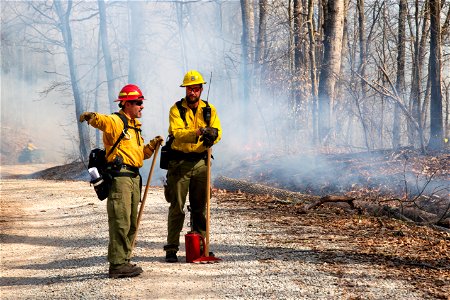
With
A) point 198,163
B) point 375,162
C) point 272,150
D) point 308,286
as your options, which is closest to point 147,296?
point 308,286

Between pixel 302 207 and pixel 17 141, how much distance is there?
45.2m

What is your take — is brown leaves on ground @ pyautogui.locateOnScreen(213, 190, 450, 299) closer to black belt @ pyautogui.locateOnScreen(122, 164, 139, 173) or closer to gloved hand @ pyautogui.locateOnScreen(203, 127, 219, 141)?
gloved hand @ pyautogui.locateOnScreen(203, 127, 219, 141)

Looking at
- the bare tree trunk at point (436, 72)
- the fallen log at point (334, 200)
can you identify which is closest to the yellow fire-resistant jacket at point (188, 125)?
the fallen log at point (334, 200)

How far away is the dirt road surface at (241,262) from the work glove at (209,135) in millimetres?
1402

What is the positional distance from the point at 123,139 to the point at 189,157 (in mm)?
904

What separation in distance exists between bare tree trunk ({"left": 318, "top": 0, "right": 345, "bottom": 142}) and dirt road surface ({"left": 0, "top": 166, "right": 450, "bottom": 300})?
7.91m

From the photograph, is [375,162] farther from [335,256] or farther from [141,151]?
[141,151]

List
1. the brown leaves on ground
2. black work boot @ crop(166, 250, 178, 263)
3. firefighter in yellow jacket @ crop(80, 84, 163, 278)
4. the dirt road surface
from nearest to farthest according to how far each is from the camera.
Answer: the dirt road surface
the brown leaves on ground
firefighter in yellow jacket @ crop(80, 84, 163, 278)
black work boot @ crop(166, 250, 178, 263)

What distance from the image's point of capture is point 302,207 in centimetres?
1044

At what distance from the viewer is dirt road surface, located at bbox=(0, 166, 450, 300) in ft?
18.4

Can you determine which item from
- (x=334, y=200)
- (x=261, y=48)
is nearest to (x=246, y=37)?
(x=261, y=48)

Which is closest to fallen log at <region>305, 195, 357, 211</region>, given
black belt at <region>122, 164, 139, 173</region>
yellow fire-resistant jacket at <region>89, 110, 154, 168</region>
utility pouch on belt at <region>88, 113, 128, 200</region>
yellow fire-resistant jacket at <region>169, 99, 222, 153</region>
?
yellow fire-resistant jacket at <region>169, 99, 222, 153</region>

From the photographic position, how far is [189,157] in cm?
691

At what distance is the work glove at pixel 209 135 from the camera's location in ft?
21.4
